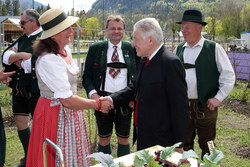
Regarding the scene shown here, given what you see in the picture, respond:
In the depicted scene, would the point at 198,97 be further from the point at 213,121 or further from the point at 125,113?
the point at 125,113

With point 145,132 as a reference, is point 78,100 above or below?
above

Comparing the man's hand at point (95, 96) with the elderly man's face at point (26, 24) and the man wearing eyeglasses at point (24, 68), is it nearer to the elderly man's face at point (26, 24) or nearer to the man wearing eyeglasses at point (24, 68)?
the man wearing eyeglasses at point (24, 68)

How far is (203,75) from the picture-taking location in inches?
122

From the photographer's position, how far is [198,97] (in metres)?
3.14

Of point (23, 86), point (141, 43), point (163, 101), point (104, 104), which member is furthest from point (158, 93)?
point (23, 86)

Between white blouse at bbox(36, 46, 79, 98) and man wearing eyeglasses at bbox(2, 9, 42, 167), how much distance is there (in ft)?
3.70

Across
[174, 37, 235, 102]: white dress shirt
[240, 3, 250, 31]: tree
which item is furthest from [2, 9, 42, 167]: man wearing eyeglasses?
[240, 3, 250, 31]: tree

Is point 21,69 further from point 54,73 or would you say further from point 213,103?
point 213,103

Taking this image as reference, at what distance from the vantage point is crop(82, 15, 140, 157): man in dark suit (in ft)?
10.7

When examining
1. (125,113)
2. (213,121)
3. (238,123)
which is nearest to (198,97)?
(213,121)

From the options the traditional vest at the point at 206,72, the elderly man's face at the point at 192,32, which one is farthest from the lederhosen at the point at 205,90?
the elderly man's face at the point at 192,32

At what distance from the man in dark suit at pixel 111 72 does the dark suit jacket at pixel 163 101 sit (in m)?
0.94

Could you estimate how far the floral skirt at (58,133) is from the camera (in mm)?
→ 2565

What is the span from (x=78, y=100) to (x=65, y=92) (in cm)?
18
